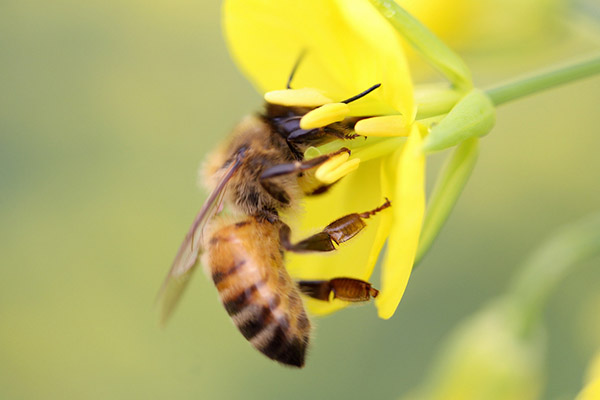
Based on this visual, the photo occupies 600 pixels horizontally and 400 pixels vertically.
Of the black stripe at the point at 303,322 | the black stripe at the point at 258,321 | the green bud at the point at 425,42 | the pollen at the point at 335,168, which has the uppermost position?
the green bud at the point at 425,42

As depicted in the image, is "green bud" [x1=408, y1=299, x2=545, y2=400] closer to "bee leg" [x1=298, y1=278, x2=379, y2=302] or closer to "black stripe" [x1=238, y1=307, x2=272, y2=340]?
"bee leg" [x1=298, y1=278, x2=379, y2=302]

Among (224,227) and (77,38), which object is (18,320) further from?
(224,227)

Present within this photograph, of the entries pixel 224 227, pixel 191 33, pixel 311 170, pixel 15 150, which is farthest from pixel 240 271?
pixel 191 33

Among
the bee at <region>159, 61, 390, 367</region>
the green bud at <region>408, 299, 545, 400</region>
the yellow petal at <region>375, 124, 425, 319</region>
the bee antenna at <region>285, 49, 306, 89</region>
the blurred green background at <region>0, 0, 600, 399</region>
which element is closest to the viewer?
the yellow petal at <region>375, 124, 425, 319</region>

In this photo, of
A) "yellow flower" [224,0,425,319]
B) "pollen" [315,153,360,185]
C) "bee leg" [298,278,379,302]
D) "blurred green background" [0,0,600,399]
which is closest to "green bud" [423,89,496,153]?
"yellow flower" [224,0,425,319]

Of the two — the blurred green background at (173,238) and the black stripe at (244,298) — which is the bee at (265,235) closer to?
the black stripe at (244,298)

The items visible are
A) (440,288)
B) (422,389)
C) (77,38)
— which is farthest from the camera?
(77,38)

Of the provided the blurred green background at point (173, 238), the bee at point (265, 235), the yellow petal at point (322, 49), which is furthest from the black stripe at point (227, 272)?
the blurred green background at point (173, 238)
